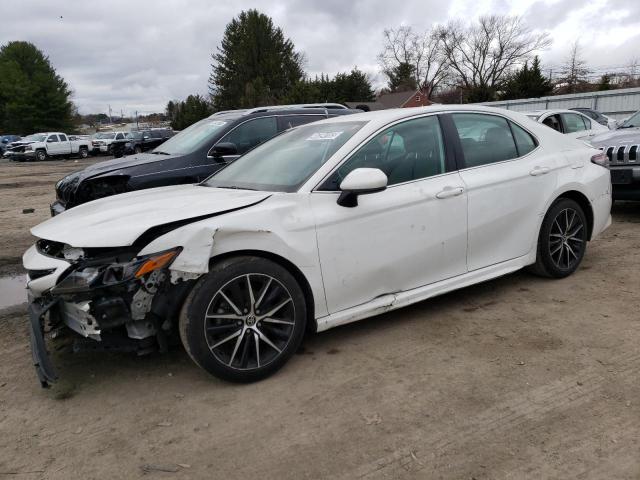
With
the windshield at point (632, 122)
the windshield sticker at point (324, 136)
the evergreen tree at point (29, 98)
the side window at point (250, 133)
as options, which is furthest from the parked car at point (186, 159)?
the evergreen tree at point (29, 98)

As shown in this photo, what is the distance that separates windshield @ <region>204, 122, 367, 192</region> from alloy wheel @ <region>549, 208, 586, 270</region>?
2098 mm

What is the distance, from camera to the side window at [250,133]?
22.2 ft

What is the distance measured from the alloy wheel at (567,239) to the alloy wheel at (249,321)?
2.69 metres

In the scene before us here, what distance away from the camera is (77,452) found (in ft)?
8.71

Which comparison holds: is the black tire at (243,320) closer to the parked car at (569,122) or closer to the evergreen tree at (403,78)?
the parked car at (569,122)

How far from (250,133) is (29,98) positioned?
59.7 m

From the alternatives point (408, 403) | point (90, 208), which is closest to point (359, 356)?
point (408, 403)

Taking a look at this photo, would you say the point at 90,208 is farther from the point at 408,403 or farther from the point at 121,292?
the point at 408,403

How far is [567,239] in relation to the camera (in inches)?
187

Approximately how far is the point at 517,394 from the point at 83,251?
2670 millimetres

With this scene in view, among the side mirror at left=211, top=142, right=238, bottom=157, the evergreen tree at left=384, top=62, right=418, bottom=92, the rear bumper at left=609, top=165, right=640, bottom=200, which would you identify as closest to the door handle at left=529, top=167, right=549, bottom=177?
the rear bumper at left=609, top=165, right=640, bottom=200

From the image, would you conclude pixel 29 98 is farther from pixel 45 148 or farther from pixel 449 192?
pixel 449 192

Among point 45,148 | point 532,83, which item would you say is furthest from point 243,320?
point 532,83

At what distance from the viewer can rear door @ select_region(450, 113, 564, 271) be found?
4105 millimetres
